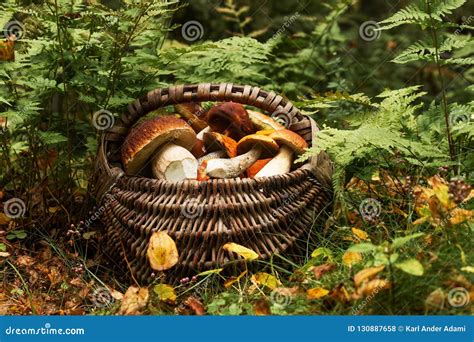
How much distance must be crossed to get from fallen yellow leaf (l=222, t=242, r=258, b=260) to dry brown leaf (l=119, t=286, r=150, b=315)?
0.43m

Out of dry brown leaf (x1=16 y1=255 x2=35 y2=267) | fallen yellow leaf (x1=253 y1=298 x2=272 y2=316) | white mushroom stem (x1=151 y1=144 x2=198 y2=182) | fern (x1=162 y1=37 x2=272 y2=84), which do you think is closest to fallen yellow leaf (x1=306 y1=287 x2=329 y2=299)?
fallen yellow leaf (x1=253 y1=298 x2=272 y2=316)

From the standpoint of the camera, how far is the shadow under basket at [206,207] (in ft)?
10.2

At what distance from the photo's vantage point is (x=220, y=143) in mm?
3590

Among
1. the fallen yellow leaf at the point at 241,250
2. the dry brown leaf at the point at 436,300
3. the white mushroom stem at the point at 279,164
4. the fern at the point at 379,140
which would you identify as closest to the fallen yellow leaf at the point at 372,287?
the dry brown leaf at the point at 436,300

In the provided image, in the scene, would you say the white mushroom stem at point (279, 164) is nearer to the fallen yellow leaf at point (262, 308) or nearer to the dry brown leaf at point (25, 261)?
the fallen yellow leaf at point (262, 308)

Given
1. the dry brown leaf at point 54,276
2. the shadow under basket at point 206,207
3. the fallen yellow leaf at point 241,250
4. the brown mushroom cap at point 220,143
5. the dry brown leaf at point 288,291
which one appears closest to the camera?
the dry brown leaf at point 288,291

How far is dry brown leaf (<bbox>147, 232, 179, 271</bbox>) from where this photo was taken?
3051 millimetres

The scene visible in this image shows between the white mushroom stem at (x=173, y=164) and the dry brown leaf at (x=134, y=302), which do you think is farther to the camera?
the white mushroom stem at (x=173, y=164)

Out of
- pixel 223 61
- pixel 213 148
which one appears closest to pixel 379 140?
pixel 213 148

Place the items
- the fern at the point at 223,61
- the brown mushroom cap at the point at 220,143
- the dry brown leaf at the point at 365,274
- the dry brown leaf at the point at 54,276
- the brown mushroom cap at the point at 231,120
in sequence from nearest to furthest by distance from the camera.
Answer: the dry brown leaf at the point at 365,274
the dry brown leaf at the point at 54,276
the brown mushroom cap at the point at 220,143
the brown mushroom cap at the point at 231,120
the fern at the point at 223,61

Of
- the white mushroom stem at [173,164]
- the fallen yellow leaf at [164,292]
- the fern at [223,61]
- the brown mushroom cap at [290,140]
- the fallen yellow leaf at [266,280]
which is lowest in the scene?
the fallen yellow leaf at [164,292]

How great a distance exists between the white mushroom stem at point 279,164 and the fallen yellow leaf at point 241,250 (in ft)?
1.72

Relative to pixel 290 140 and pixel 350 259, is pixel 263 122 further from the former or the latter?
pixel 350 259

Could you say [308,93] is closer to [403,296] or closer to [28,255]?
Answer: [28,255]
